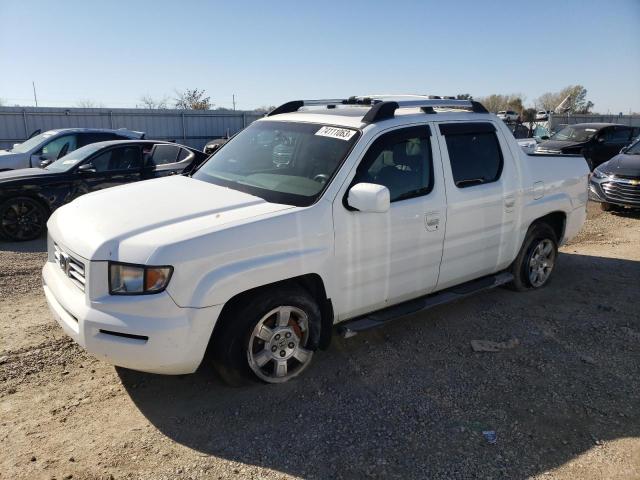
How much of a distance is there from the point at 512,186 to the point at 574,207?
1.38m

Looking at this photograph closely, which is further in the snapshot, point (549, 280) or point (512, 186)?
point (549, 280)

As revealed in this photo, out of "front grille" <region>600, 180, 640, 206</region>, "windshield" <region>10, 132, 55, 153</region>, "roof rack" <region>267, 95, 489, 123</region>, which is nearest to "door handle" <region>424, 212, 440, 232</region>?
"roof rack" <region>267, 95, 489, 123</region>

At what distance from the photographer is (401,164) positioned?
3.98 m

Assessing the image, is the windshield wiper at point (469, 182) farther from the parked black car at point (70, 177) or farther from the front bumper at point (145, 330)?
the parked black car at point (70, 177)

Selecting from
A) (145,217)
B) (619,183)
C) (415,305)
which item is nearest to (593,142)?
(619,183)

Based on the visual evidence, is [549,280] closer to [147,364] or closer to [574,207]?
[574,207]

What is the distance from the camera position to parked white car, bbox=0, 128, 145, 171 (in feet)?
35.4

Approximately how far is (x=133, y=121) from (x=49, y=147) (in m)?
11.6

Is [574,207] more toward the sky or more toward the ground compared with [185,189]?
more toward the ground

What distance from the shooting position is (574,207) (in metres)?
5.68

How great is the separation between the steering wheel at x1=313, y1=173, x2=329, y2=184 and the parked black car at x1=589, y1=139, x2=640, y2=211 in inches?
326

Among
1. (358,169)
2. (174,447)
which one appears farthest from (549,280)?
(174,447)

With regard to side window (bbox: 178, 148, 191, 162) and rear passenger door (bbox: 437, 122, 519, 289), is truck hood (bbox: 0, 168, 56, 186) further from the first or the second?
rear passenger door (bbox: 437, 122, 519, 289)

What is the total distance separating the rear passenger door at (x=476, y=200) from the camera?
4270mm
